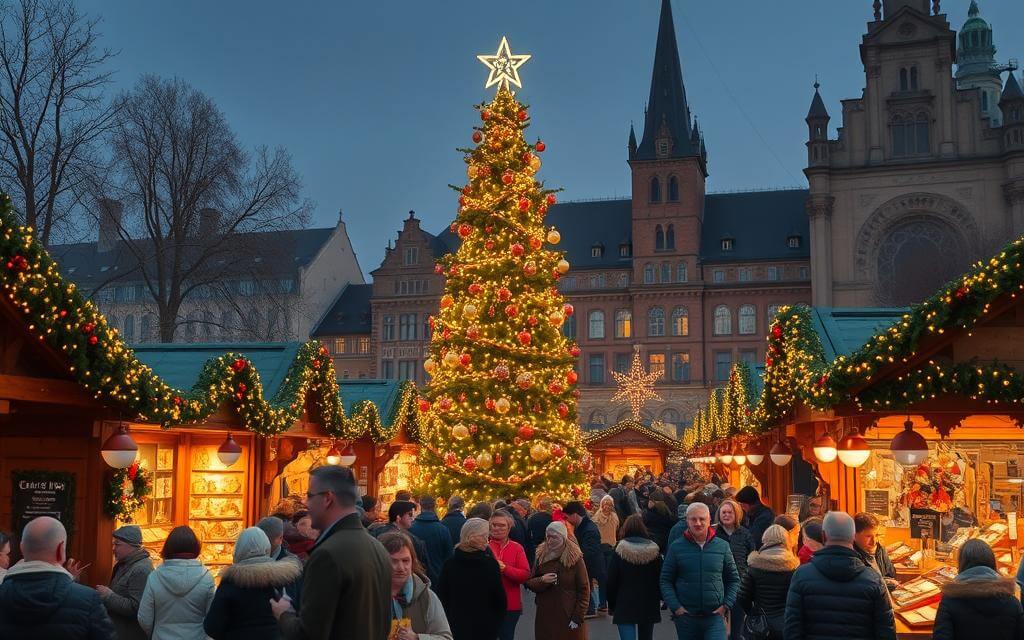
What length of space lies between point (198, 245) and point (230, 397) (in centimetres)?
1924

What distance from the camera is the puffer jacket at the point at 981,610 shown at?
602 centimetres

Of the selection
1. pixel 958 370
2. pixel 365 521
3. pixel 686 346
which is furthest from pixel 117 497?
pixel 686 346

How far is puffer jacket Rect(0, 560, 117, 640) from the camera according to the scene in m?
4.86

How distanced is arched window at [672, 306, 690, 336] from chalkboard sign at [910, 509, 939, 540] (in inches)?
2293

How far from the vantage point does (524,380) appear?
1733cm

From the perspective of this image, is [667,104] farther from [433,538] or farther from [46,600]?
[46,600]

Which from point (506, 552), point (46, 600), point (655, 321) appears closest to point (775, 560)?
point (506, 552)

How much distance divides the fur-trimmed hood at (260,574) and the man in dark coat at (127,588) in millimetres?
1141

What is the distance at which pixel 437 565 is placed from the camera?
1009 centimetres

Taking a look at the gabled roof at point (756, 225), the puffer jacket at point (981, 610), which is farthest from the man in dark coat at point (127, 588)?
the gabled roof at point (756, 225)

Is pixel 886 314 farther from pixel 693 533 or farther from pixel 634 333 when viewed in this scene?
pixel 634 333

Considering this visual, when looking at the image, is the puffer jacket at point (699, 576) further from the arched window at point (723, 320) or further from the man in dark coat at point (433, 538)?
the arched window at point (723, 320)

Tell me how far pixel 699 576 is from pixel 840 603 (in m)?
2.38

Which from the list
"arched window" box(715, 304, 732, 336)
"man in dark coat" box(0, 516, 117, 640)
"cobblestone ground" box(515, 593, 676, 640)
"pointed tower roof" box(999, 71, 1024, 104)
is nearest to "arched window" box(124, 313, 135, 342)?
"arched window" box(715, 304, 732, 336)
